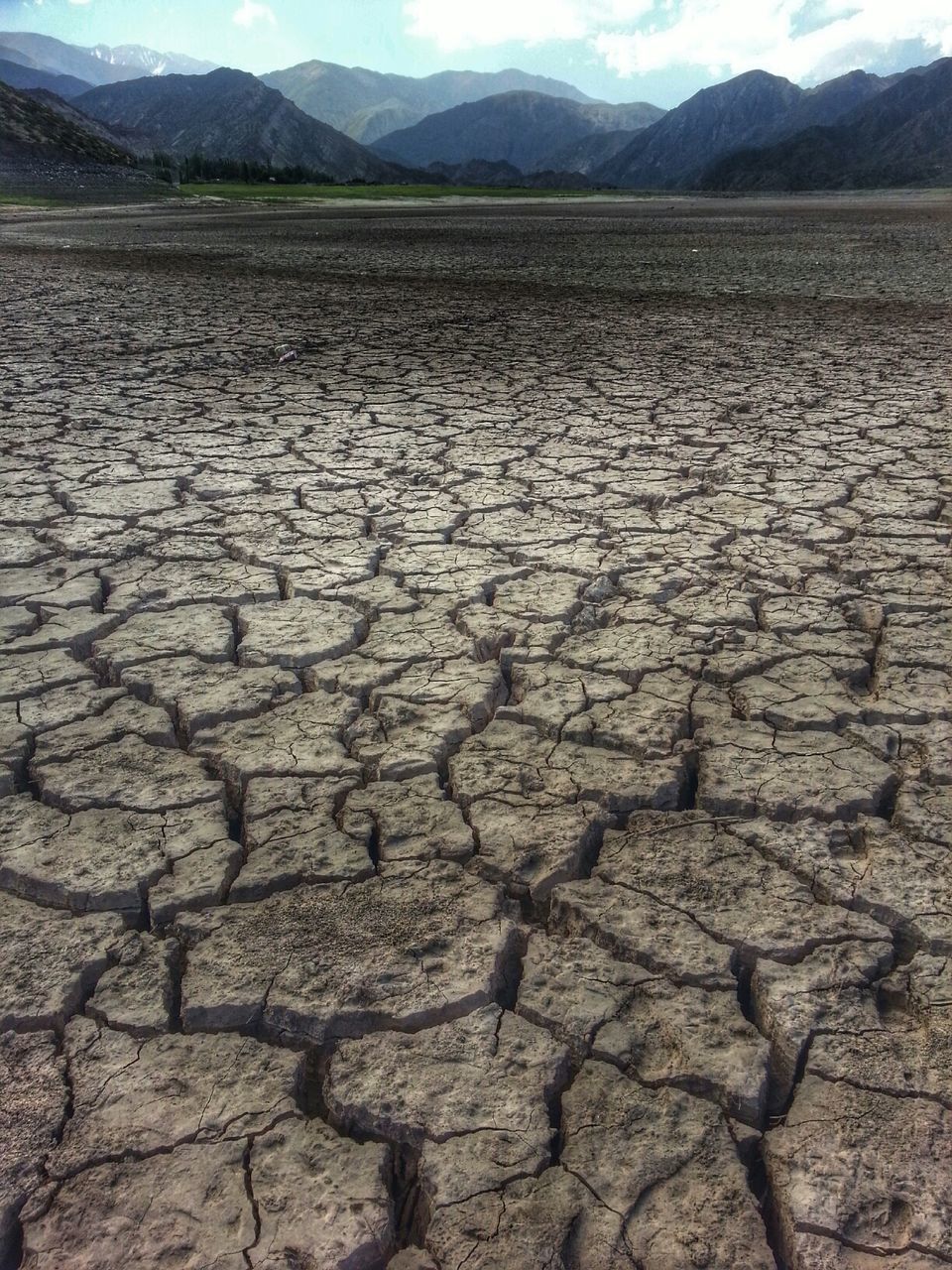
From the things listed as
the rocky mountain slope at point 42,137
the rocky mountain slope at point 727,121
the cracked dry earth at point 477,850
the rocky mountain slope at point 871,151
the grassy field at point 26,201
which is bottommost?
the cracked dry earth at point 477,850

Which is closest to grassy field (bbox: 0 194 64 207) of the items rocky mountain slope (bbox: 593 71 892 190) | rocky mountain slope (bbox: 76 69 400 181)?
rocky mountain slope (bbox: 76 69 400 181)

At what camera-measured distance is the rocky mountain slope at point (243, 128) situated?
108 metres

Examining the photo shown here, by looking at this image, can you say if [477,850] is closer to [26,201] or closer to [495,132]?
[26,201]

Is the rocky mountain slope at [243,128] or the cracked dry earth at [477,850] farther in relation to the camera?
the rocky mountain slope at [243,128]

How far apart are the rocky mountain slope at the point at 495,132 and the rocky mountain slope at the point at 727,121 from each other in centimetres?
2789

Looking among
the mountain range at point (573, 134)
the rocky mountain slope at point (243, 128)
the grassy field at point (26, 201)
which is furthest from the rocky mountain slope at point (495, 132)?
the grassy field at point (26, 201)

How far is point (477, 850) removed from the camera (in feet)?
5.18

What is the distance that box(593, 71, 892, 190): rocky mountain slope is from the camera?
13900 centimetres

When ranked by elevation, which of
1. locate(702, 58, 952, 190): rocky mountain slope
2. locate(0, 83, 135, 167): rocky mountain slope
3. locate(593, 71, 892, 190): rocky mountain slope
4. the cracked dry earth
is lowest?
the cracked dry earth

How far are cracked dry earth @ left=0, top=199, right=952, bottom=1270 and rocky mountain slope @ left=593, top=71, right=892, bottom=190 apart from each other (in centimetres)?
14496

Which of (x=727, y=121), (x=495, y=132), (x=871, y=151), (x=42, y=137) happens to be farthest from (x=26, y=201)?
(x=495, y=132)

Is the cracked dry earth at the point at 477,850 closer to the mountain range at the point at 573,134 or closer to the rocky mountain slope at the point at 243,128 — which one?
the mountain range at the point at 573,134

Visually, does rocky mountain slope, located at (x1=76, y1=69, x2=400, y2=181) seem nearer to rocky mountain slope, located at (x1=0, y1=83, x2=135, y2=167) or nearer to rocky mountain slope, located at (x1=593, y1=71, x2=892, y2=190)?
rocky mountain slope, located at (x1=593, y1=71, x2=892, y2=190)

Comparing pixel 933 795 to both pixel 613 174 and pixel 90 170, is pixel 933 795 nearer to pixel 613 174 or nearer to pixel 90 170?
pixel 90 170
